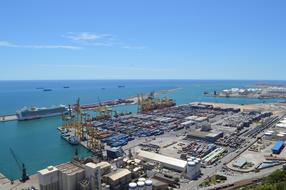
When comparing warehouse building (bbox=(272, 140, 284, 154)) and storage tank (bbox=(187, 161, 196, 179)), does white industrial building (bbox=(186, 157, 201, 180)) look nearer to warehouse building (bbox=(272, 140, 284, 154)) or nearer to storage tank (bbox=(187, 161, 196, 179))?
storage tank (bbox=(187, 161, 196, 179))

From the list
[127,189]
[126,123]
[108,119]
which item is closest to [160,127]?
[126,123]

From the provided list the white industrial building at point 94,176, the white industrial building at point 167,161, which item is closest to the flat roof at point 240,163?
the white industrial building at point 167,161

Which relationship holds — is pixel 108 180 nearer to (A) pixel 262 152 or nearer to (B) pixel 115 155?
(B) pixel 115 155

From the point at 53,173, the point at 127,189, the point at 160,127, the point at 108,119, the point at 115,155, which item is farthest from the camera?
the point at 108,119

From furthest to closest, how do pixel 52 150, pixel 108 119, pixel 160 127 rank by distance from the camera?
pixel 108 119 → pixel 160 127 → pixel 52 150

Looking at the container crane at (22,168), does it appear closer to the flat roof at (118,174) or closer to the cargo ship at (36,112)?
the flat roof at (118,174)

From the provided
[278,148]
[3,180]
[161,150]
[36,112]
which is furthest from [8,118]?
[278,148]

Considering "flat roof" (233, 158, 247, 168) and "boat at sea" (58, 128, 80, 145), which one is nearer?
"flat roof" (233, 158, 247, 168)

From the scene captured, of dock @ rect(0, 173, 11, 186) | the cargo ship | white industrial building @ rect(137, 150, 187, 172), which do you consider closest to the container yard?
white industrial building @ rect(137, 150, 187, 172)
